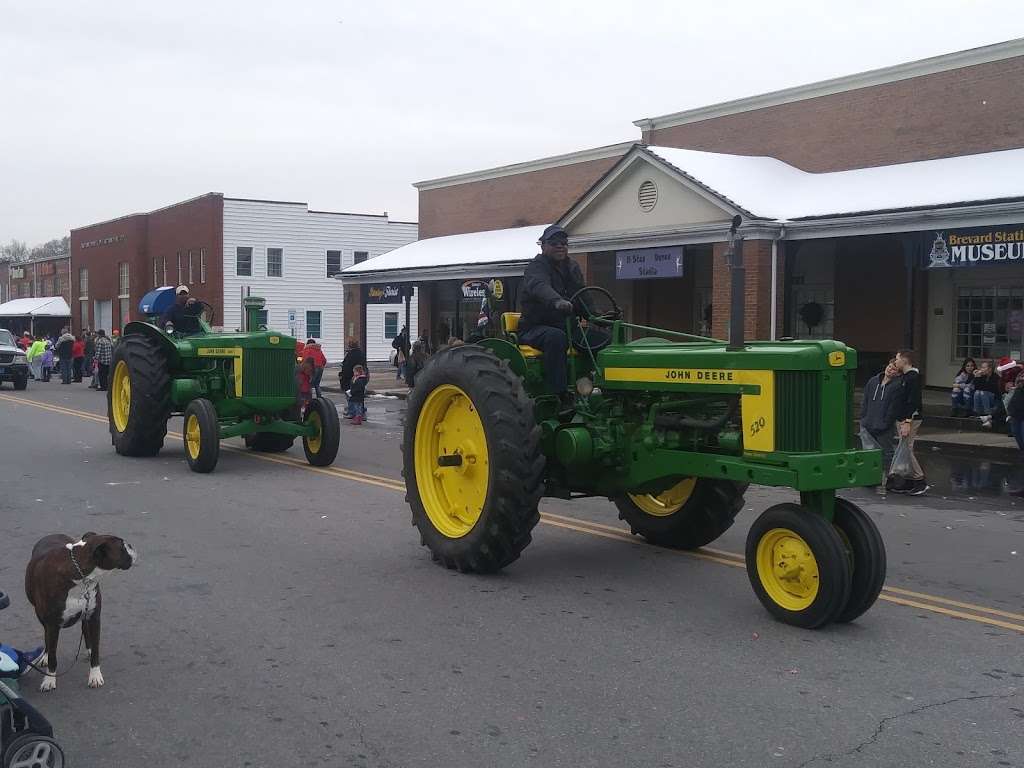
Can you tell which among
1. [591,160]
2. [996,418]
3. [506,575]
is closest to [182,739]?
[506,575]

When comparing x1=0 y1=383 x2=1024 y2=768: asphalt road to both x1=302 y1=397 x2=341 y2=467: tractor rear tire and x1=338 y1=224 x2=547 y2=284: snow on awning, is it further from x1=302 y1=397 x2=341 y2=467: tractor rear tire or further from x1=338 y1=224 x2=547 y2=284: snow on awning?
x1=338 y1=224 x2=547 y2=284: snow on awning

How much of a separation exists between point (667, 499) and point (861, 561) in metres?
2.30

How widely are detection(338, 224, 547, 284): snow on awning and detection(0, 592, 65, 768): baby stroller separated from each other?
22.6 metres

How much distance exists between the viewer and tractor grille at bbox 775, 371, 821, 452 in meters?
6.00

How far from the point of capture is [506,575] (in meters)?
7.37

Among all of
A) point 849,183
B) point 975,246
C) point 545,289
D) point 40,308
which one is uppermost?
point 849,183

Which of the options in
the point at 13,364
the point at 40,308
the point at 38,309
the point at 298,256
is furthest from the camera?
the point at 40,308

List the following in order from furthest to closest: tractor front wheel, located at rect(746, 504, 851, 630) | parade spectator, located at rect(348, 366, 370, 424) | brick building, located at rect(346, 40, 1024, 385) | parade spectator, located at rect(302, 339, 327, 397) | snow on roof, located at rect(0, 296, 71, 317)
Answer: snow on roof, located at rect(0, 296, 71, 317) → parade spectator, located at rect(348, 366, 370, 424) → brick building, located at rect(346, 40, 1024, 385) → parade spectator, located at rect(302, 339, 327, 397) → tractor front wheel, located at rect(746, 504, 851, 630)

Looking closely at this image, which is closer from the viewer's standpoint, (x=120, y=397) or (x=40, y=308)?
(x=120, y=397)

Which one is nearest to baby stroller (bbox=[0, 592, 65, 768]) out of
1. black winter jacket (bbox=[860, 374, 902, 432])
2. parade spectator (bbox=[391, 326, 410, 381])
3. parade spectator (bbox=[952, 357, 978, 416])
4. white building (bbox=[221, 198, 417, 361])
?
black winter jacket (bbox=[860, 374, 902, 432])

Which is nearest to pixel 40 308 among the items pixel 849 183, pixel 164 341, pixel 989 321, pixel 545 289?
pixel 849 183

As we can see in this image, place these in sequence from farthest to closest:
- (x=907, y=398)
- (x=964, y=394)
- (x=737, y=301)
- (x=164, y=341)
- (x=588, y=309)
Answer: (x=964, y=394), (x=164, y=341), (x=907, y=398), (x=588, y=309), (x=737, y=301)

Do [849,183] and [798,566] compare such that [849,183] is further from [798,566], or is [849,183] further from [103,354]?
[103,354]

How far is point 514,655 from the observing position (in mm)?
5656
